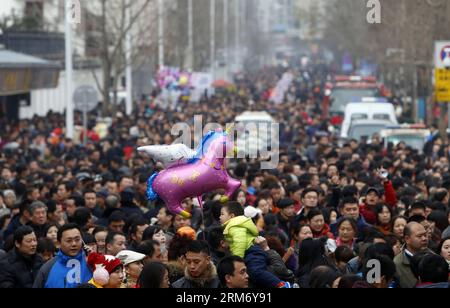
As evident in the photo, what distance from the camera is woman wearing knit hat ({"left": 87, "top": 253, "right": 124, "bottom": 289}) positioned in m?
8.98

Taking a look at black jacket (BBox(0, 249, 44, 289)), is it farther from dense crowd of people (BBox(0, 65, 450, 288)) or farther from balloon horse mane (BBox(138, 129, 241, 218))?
balloon horse mane (BBox(138, 129, 241, 218))

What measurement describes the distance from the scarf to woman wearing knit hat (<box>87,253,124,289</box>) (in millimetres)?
257

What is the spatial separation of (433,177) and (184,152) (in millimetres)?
8043

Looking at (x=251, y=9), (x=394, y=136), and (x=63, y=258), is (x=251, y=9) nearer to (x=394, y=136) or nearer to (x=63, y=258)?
(x=394, y=136)

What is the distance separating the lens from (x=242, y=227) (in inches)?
374

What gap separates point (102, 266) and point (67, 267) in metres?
0.54

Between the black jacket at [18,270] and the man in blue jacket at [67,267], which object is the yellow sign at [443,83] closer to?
the black jacket at [18,270]

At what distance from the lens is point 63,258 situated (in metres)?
9.69

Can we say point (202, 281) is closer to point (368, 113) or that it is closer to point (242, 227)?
point (242, 227)

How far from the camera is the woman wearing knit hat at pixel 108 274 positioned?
8.98 meters

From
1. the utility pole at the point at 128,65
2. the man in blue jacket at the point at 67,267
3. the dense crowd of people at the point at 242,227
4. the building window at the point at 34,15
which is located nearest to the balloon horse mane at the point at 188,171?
the dense crowd of people at the point at 242,227

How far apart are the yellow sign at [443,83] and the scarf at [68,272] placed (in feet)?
46.0

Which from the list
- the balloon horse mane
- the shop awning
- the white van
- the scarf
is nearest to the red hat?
the scarf
